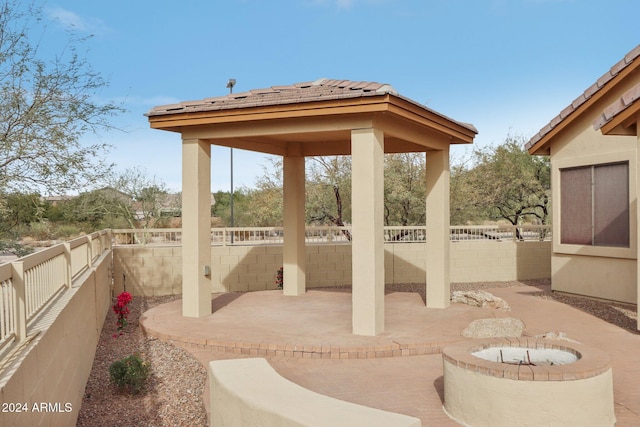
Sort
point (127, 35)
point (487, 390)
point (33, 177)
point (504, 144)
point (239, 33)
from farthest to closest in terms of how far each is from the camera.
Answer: point (504, 144)
point (239, 33)
point (127, 35)
point (33, 177)
point (487, 390)

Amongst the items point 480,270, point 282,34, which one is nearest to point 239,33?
point 282,34

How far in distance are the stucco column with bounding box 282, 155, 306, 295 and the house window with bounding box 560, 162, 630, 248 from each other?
6559mm

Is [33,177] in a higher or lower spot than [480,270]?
higher

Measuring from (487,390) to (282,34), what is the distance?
52.8ft

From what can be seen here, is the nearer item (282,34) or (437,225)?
(437,225)

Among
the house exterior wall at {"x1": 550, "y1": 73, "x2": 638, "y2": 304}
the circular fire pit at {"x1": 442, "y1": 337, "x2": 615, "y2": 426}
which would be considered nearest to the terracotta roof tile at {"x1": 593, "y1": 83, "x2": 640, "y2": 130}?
the house exterior wall at {"x1": 550, "y1": 73, "x2": 638, "y2": 304}

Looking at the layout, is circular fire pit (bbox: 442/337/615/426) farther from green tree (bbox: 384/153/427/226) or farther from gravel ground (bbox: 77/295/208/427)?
green tree (bbox: 384/153/427/226)

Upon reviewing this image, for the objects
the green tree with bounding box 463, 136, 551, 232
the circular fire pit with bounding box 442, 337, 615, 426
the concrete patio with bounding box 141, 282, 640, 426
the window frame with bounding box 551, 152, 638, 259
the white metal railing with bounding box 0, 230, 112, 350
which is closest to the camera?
the white metal railing with bounding box 0, 230, 112, 350

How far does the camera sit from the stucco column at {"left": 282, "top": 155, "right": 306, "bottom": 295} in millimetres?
12023

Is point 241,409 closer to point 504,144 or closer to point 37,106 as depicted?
point 37,106

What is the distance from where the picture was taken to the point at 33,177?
36.5 ft

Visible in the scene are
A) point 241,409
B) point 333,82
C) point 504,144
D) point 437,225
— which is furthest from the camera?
point 504,144

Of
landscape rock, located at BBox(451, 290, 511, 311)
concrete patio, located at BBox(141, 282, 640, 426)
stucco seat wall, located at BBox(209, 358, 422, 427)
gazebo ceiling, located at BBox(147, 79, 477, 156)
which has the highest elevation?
gazebo ceiling, located at BBox(147, 79, 477, 156)

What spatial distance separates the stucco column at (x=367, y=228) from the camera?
779 centimetres
